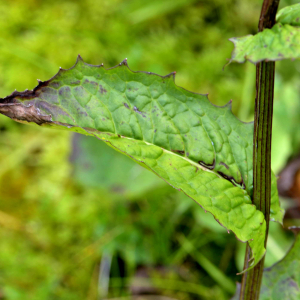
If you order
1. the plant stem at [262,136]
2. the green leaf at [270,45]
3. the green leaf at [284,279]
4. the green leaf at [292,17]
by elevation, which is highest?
the green leaf at [292,17]

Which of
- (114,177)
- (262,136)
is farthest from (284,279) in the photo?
(114,177)

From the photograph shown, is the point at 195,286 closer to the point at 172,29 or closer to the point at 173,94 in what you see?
the point at 173,94

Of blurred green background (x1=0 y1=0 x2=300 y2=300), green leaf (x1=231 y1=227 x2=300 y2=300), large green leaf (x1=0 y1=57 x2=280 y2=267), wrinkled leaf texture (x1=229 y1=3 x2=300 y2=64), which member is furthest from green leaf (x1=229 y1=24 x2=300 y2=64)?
blurred green background (x1=0 y1=0 x2=300 y2=300)

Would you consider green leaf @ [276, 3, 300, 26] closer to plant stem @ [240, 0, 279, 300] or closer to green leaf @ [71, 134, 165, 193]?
plant stem @ [240, 0, 279, 300]

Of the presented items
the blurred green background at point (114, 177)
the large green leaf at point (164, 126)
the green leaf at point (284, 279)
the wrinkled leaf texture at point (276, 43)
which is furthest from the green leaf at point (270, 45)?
the blurred green background at point (114, 177)

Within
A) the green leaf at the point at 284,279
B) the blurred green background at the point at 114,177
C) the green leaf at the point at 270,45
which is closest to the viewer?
the green leaf at the point at 270,45

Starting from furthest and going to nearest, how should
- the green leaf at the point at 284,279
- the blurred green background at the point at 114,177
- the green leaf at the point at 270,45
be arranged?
the blurred green background at the point at 114,177
the green leaf at the point at 284,279
the green leaf at the point at 270,45

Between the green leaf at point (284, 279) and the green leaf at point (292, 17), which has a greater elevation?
the green leaf at point (292, 17)

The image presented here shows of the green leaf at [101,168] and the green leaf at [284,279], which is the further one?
the green leaf at [101,168]

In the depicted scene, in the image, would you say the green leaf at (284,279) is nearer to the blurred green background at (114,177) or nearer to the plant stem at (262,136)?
the plant stem at (262,136)
